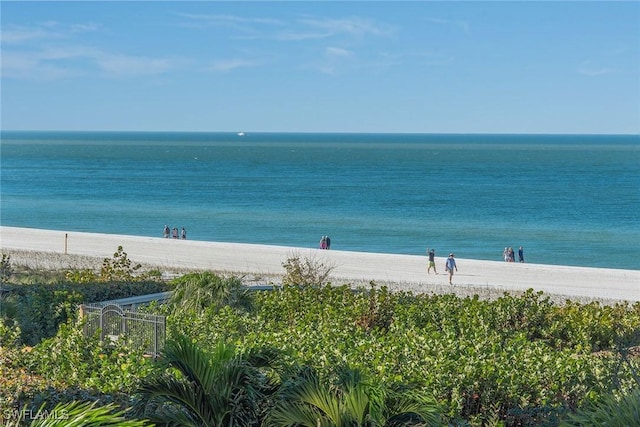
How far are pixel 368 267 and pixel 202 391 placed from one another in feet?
99.4

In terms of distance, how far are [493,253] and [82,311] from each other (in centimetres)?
4270

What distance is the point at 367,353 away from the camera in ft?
40.8

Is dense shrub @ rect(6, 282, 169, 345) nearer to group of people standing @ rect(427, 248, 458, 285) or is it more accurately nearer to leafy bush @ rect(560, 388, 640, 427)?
leafy bush @ rect(560, 388, 640, 427)

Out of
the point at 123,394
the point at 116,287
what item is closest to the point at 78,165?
the point at 116,287

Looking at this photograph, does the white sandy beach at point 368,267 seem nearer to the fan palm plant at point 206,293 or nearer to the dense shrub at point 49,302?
the dense shrub at point 49,302

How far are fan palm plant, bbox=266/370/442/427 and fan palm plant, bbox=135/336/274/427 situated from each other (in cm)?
28

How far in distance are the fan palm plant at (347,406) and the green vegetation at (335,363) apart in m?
0.01

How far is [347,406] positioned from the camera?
23.9ft

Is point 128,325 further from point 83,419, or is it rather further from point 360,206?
point 360,206

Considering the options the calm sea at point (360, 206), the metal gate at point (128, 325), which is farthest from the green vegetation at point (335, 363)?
the calm sea at point (360, 206)

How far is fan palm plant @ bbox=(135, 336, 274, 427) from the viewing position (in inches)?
295

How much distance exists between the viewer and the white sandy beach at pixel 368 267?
32.6m

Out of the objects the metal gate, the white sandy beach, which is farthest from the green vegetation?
the white sandy beach

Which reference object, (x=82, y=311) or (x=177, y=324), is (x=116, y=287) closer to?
(x=82, y=311)
